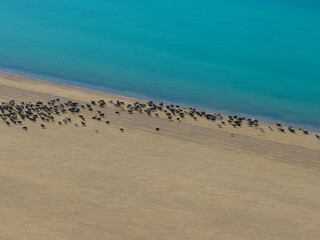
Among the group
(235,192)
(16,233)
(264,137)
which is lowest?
(16,233)

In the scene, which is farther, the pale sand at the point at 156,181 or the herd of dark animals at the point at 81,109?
the herd of dark animals at the point at 81,109

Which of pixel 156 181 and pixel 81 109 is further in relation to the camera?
pixel 81 109

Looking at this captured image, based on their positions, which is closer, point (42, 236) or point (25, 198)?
point (42, 236)

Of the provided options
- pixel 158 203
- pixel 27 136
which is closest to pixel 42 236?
pixel 158 203

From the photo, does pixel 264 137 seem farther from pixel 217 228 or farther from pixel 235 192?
pixel 217 228

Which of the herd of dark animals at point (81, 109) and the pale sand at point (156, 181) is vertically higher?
the herd of dark animals at point (81, 109)
